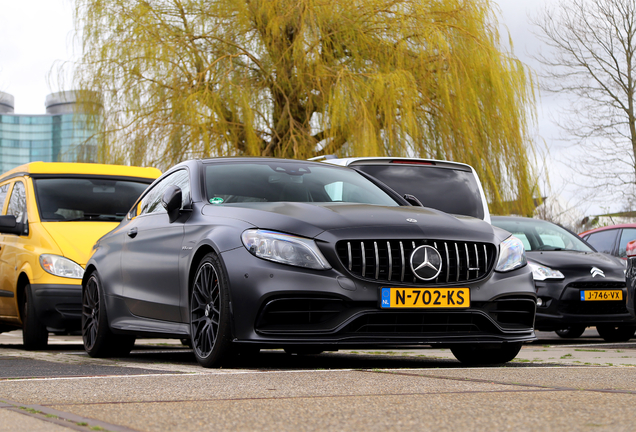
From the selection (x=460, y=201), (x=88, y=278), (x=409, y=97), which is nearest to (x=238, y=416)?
(x=88, y=278)

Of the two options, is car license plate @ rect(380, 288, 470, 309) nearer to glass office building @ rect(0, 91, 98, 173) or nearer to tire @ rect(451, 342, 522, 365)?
tire @ rect(451, 342, 522, 365)

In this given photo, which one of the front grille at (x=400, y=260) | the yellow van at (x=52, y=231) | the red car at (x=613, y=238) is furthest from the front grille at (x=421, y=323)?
the red car at (x=613, y=238)

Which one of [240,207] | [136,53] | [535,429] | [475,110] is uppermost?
[136,53]

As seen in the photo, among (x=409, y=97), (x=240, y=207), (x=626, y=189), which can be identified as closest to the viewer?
(x=240, y=207)

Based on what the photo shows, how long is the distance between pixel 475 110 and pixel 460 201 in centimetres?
982

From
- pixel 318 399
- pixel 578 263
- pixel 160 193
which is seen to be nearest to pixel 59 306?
pixel 160 193

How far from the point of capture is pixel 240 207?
5.63m

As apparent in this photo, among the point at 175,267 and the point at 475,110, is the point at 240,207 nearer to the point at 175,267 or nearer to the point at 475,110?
the point at 175,267

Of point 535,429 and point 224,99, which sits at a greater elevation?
point 224,99

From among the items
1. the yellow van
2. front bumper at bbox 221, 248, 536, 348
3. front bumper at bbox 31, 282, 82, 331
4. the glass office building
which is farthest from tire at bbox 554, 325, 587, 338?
the glass office building

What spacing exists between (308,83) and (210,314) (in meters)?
13.4

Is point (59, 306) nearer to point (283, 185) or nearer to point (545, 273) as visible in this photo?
point (283, 185)

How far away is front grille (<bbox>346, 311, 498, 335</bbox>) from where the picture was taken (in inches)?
204

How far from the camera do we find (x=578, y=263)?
1000 centimetres
